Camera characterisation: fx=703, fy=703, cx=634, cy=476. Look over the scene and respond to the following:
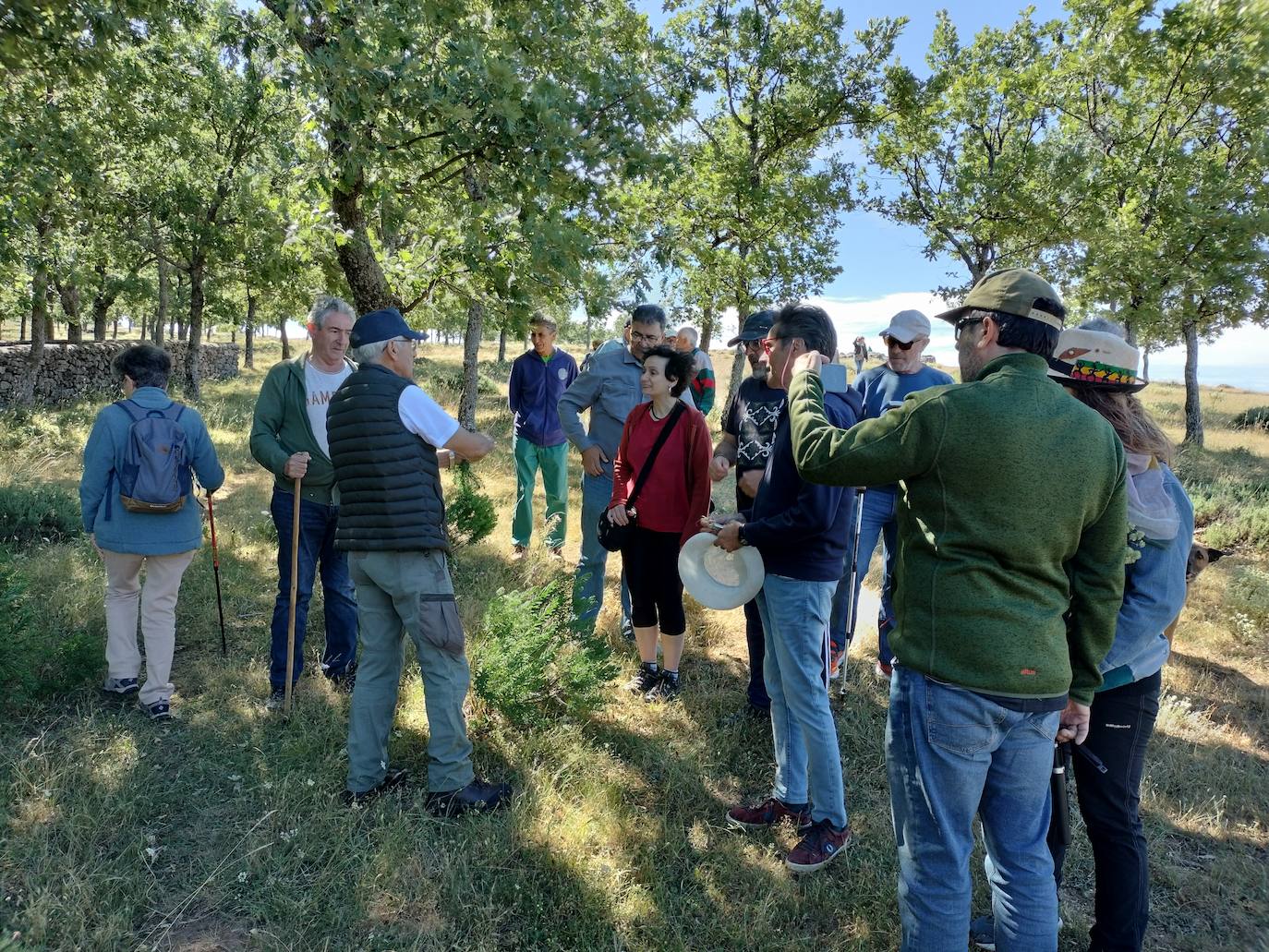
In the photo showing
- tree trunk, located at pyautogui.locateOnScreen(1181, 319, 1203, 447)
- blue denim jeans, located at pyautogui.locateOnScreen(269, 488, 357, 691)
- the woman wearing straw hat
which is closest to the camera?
the woman wearing straw hat

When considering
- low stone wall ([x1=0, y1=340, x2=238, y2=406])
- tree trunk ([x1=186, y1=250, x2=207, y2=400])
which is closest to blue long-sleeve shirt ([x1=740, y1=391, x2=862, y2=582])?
tree trunk ([x1=186, y1=250, x2=207, y2=400])

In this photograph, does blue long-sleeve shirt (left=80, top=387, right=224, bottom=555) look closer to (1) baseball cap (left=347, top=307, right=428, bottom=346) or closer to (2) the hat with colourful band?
(1) baseball cap (left=347, top=307, right=428, bottom=346)

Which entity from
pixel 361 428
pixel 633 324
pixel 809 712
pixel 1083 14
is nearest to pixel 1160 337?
pixel 1083 14

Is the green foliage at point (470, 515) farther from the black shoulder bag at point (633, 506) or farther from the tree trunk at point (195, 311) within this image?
the tree trunk at point (195, 311)

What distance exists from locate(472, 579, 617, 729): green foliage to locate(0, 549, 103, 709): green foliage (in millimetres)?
2251

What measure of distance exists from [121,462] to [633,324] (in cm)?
307

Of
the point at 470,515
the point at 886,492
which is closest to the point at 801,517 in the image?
the point at 886,492

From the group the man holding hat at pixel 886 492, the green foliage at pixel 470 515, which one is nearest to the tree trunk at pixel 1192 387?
the man holding hat at pixel 886 492

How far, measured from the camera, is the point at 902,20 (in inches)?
516

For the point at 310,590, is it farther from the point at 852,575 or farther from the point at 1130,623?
the point at 1130,623

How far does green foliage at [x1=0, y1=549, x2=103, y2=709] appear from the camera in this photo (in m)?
3.76

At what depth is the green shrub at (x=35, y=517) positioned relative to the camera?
22.2 feet

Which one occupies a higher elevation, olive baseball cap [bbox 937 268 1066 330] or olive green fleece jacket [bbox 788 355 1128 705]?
olive baseball cap [bbox 937 268 1066 330]

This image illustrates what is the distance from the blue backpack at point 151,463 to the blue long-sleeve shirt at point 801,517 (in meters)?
3.10
